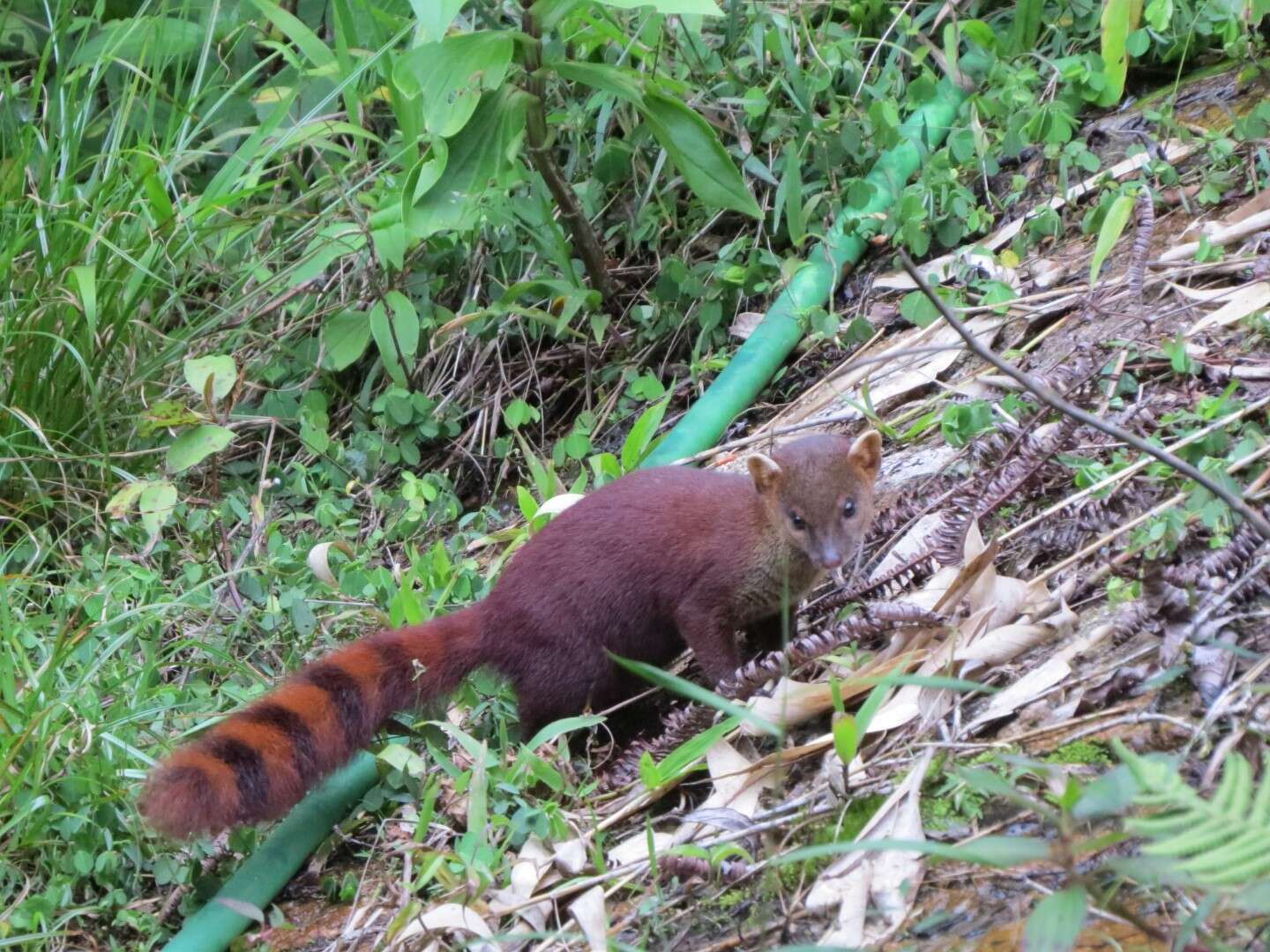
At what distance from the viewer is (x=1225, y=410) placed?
11.8 feet

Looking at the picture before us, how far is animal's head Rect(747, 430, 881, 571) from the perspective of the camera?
409 cm

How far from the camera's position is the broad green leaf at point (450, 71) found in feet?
15.1

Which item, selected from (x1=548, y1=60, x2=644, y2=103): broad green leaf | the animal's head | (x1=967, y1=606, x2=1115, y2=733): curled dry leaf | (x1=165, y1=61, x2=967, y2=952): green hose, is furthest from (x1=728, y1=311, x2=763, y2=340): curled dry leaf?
(x1=967, y1=606, x2=1115, y2=733): curled dry leaf

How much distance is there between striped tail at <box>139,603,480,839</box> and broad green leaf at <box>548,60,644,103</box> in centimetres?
183

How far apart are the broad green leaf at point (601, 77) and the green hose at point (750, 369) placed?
3.27 ft

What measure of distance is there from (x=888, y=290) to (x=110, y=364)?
292 centimetres

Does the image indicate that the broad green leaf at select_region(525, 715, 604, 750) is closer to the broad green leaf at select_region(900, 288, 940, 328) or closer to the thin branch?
the broad green leaf at select_region(900, 288, 940, 328)

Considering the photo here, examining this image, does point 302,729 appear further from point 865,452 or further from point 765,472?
point 865,452

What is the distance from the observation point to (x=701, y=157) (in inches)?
199

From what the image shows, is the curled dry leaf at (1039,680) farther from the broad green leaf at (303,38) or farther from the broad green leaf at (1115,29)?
the broad green leaf at (303,38)

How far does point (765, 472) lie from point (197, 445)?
2056 millimetres

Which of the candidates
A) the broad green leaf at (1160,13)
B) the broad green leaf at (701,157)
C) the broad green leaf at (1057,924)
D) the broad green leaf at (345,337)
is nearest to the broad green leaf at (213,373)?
the broad green leaf at (345,337)

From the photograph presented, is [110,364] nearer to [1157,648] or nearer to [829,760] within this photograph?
[829,760]

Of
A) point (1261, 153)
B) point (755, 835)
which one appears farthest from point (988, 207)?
point (755, 835)
